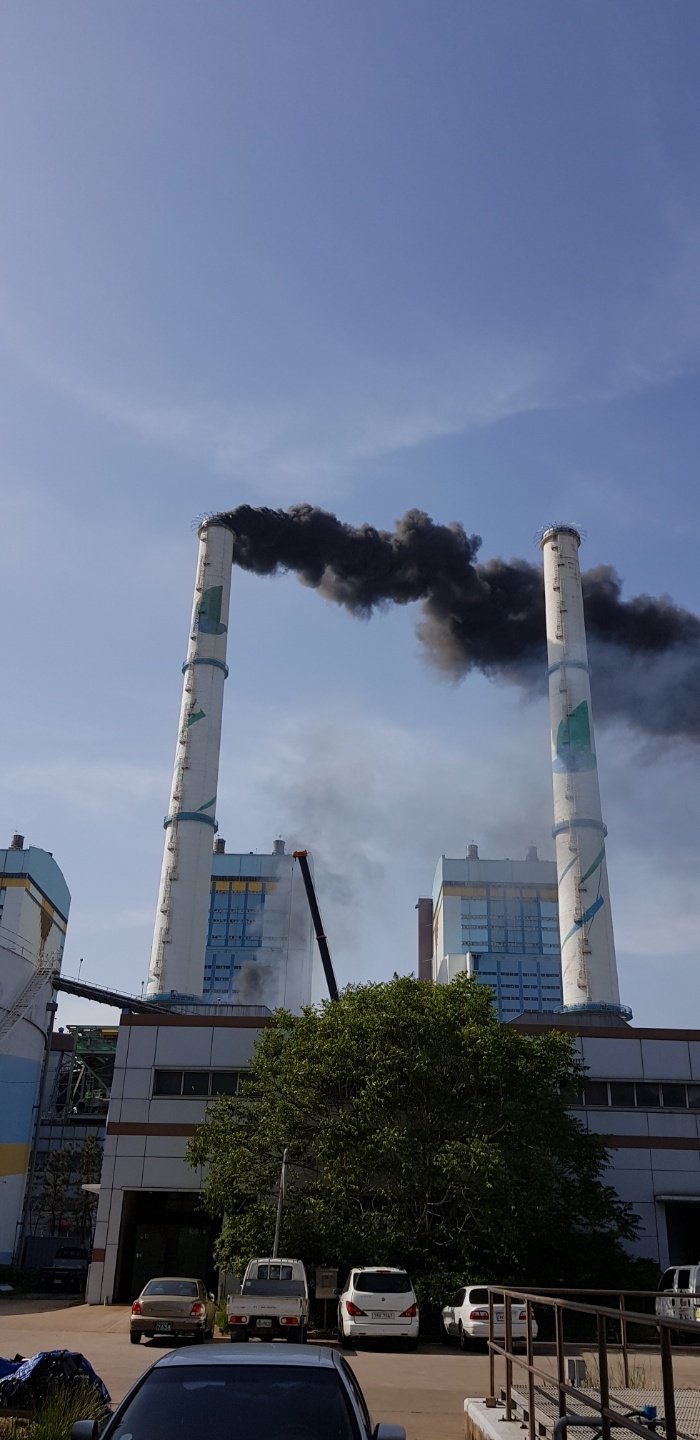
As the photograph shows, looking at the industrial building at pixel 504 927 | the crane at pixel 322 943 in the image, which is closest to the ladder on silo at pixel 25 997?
the crane at pixel 322 943

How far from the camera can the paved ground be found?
13133mm

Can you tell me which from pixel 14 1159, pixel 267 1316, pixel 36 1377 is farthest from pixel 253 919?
pixel 36 1377

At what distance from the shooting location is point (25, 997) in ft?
157

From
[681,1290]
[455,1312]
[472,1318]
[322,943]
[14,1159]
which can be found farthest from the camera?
[322,943]

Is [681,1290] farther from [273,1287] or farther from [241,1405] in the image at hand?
[241,1405]

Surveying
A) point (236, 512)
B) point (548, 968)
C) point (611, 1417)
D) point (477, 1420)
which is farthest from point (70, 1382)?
point (548, 968)

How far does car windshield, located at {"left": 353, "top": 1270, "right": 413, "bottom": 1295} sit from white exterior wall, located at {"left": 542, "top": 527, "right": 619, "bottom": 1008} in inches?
1807

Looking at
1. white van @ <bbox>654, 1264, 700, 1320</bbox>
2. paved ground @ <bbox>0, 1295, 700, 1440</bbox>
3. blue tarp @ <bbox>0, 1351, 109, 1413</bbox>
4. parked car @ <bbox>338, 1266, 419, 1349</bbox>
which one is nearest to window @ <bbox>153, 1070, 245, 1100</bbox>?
paved ground @ <bbox>0, 1295, 700, 1440</bbox>

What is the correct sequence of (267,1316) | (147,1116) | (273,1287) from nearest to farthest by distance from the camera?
(267,1316)
(273,1287)
(147,1116)

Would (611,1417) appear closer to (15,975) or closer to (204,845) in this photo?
(15,975)

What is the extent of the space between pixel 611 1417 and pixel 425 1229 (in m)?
23.2

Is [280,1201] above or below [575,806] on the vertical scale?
below

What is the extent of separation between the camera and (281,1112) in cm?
3111

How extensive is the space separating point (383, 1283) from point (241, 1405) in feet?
61.1
